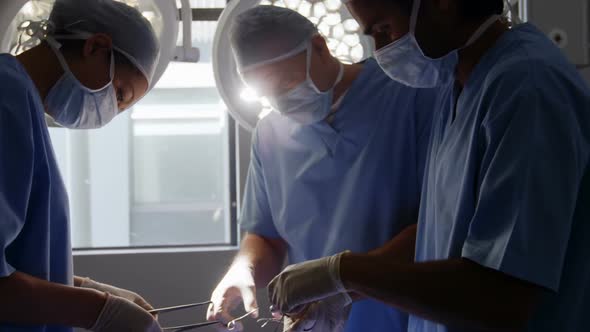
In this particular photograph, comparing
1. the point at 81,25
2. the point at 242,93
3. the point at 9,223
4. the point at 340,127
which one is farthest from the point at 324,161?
the point at 9,223

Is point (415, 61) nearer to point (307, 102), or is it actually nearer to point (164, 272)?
point (307, 102)

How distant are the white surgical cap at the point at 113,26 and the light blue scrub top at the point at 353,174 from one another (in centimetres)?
38

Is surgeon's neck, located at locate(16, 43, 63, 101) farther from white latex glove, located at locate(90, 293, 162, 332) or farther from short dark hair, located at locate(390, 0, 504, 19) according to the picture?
short dark hair, located at locate(390, 0, 504, 19)

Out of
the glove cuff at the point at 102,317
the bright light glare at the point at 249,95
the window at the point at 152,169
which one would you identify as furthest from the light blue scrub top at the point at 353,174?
the window at the point at 152,169

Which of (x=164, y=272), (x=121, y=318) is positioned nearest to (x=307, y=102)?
(x=121, y=318)

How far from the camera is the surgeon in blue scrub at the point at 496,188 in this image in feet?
2.71

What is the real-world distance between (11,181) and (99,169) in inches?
145

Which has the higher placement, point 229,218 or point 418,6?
point 418,6

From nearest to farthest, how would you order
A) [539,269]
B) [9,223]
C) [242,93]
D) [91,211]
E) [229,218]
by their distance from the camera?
[539,269]
[9,223]
[242,93]
[229,218]
[91,211]

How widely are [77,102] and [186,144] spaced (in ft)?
12.2

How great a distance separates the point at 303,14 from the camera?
1.46m

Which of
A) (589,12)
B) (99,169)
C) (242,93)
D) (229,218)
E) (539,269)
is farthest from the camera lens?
(99,169)

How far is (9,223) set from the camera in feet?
3.31

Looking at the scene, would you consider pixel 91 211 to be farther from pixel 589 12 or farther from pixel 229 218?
pixel 589 12
